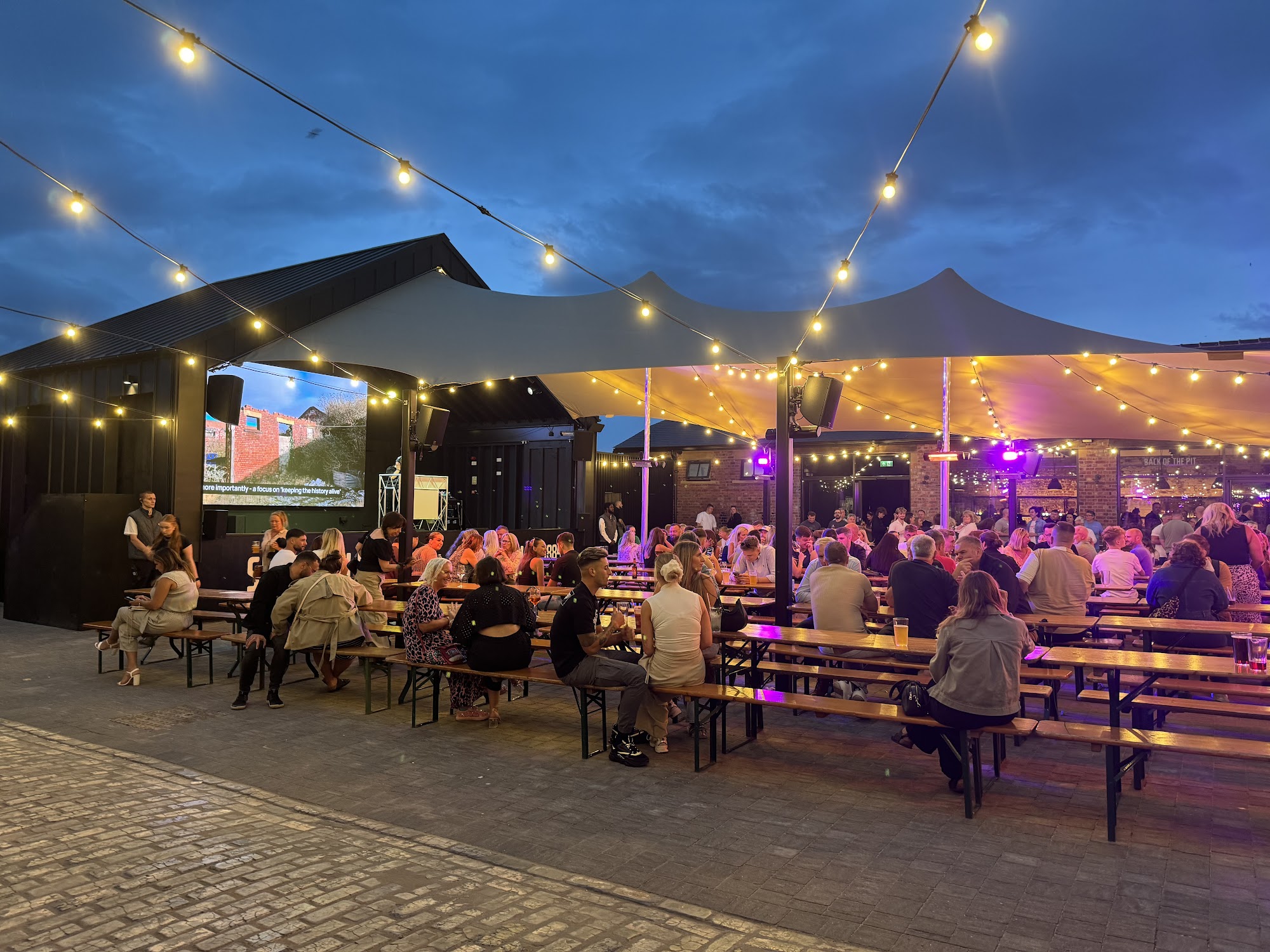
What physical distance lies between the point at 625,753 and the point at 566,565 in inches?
100

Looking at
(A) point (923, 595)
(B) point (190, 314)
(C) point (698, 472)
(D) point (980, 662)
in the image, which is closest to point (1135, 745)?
(D) point (980, 662)

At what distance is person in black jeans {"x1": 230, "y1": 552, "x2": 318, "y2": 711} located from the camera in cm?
590

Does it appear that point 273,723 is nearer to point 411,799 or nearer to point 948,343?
point 411,799

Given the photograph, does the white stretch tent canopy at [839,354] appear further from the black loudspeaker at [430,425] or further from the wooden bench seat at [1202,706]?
the wooden bench seat at [1202,706]

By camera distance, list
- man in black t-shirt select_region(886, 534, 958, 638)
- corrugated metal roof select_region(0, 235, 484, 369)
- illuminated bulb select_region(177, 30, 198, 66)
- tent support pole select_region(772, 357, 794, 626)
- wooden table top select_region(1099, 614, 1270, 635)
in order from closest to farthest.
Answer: illuminated bulb select_region(177, 30, 198, 66), wooden table top select_region(1099, 614, 1270, 635), man in black t-shirt select_region(886, 534, 958, 638), tent support pole select_region(772, 357, 794, 626), corrugated metal roof select_region(0, 235, 484, 369)

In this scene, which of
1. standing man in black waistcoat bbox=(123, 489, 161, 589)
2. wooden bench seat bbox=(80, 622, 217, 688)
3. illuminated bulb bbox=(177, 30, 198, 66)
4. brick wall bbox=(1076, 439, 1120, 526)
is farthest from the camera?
brick wall bbox=(1076, 439, 1120, 526)

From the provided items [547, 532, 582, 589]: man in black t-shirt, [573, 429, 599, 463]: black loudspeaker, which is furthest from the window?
[547, 532, 582, 589]: man in black t-shirt

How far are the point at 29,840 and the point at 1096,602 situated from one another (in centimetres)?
680

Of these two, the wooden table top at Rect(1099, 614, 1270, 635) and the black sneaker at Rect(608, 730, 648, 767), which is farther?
the wooden table top at Rect(1099, 614, 1270, 635)

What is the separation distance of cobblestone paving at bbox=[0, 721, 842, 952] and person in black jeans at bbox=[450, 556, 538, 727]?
55.7 inches

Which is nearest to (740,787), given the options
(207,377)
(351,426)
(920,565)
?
(920,565)

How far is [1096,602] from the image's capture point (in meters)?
6.41

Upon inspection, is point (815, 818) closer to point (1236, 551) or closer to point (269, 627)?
point (269, 627)

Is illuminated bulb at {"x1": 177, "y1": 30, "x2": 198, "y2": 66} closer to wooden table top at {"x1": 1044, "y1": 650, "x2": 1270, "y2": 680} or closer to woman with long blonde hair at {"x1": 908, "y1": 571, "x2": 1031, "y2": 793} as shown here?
woman with long blonde hair at {"x1": 908, "y1": 571, "x2": 1031, "y2": 793}
